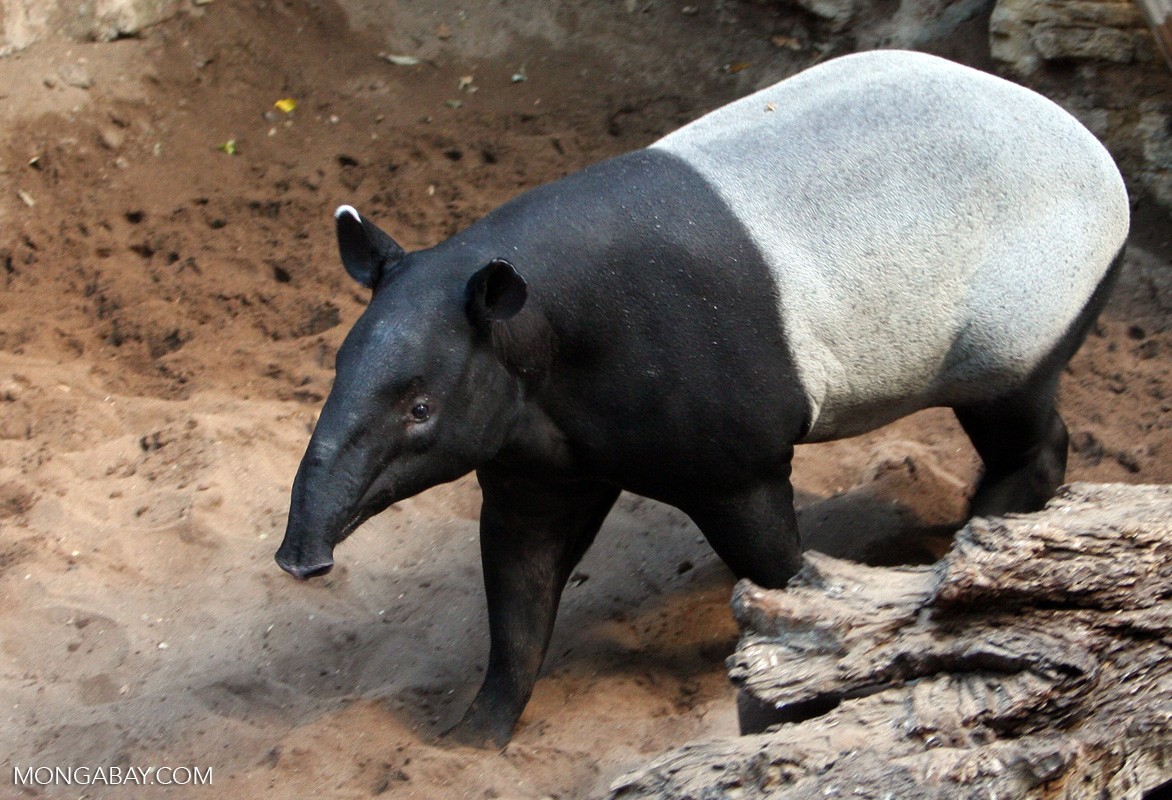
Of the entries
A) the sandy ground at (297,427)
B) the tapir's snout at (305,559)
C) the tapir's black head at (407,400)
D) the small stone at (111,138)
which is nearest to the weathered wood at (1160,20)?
the sandy ground at (297,427)

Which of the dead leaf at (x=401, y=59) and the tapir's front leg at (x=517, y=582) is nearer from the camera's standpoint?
the tapir's front leg at (x=517, y=582)

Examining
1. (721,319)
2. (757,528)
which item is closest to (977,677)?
(757,528)

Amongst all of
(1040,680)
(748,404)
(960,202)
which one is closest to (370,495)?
(748,404)

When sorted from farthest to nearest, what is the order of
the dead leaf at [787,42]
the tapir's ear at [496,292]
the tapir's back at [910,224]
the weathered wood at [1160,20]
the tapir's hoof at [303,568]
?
the dead leaf at [787,42] < the weathered wood at [1160,20] < the tapir's back at [910,224] < the tapir's ear at [496,292] < the tapir's hoof at [303,568]

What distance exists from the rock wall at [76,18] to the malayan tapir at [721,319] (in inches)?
169

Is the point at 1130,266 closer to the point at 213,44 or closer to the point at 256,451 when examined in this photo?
the point at 256,451

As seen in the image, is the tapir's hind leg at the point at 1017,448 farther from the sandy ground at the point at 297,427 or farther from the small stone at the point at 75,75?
the small stone at the point at 75,75

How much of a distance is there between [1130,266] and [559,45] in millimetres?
3518

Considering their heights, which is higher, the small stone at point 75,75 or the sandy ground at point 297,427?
the small stone at point 75,75

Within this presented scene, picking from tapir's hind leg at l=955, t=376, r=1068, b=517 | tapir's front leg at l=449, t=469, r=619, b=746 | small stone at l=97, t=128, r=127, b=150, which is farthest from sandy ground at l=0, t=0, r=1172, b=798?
tapir's hind leg at l=955, t=376, r=1068, b=517

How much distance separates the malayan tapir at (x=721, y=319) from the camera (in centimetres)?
323

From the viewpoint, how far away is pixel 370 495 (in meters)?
3.15

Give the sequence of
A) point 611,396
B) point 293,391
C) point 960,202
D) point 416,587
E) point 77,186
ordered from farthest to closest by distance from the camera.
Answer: point 77,186 < point 293,391 < point 416,587 < point 960,202 < point 611,396

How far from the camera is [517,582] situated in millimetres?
3947
